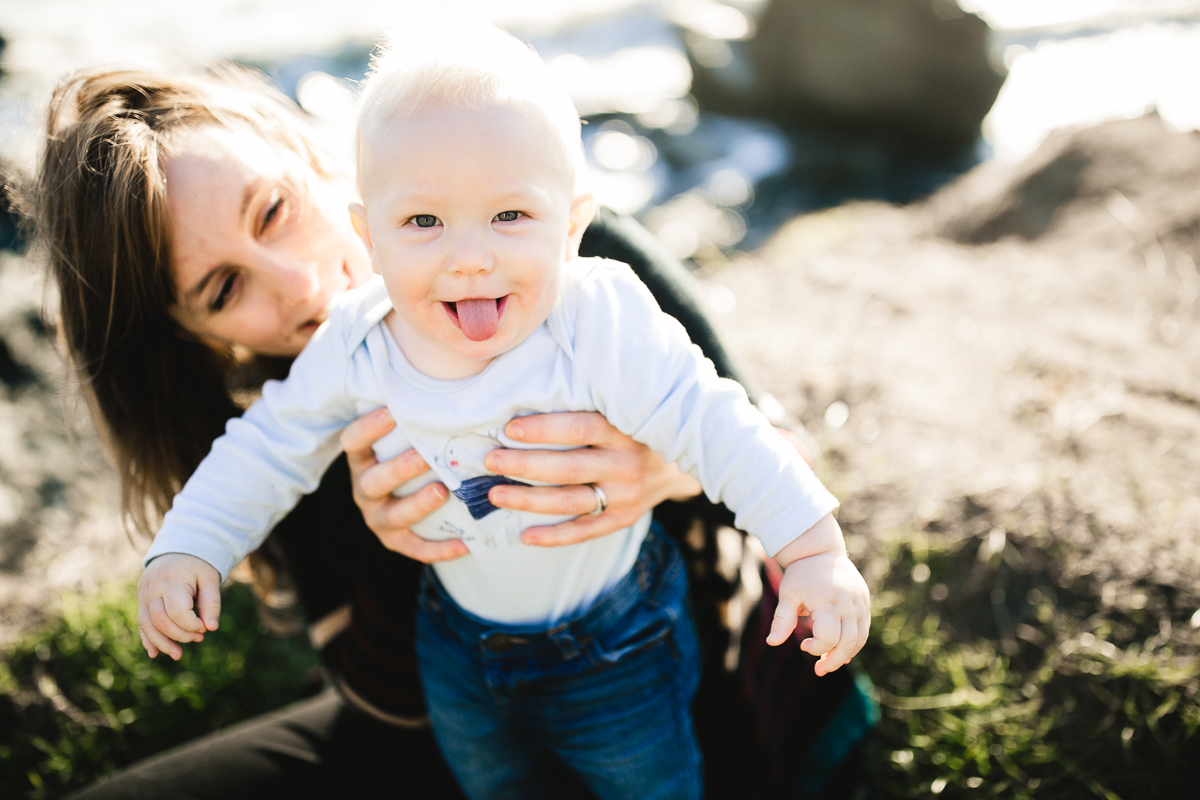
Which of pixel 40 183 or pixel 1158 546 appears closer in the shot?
pixel 40 183

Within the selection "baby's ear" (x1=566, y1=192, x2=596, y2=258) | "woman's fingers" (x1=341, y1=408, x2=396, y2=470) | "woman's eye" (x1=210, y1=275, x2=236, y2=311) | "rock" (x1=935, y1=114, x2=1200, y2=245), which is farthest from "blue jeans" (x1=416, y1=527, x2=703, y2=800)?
"rock" (x1=935, y1=114, x2=1200, y2=245)

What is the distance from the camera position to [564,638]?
54.0 inches

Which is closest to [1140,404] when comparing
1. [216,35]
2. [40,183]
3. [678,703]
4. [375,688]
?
[678,703]

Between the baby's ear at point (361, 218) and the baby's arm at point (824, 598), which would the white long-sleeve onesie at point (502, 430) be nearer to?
the baby's arm at point (824, 598)

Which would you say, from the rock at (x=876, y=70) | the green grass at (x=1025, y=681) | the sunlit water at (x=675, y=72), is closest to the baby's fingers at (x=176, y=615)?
the green grass at (x=1025, y=681)

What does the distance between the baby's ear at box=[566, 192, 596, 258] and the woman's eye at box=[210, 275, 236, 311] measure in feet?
2.51

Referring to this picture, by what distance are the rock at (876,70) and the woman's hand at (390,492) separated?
20.8 ft

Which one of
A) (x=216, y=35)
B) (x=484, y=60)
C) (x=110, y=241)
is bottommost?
(x=216, y=35)

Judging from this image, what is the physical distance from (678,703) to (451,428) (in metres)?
0.68

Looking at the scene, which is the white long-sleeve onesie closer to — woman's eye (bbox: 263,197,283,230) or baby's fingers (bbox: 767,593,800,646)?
baby's fingers (bbox: 767,593,800,646)

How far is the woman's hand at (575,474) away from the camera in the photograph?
1294mm

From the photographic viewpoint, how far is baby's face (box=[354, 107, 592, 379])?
1.11m

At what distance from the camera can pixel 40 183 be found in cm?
160

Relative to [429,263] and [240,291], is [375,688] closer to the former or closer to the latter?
[240,291]
